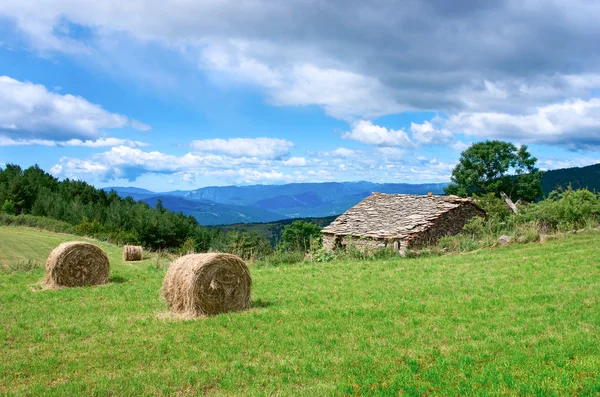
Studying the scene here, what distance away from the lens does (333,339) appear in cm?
853

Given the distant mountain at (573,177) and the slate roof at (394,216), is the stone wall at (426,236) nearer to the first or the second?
the slate roof at (394,216)

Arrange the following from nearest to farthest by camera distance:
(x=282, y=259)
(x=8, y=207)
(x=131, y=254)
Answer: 1. (x=282, y=259)
2. (x=131, y=254)
3. (x=8, y=207)

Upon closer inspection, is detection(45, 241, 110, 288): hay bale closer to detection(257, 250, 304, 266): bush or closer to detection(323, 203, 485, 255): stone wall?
detection(257, 250, 304, 266): bush

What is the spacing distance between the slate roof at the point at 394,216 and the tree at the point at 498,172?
81.6 ft

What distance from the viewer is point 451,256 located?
63.4ft

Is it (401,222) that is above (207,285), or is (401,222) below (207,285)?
above

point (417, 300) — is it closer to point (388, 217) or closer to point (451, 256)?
point (451, 256)

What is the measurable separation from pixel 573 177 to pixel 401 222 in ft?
236

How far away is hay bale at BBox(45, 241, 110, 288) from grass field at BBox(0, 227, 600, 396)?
0.98 metres

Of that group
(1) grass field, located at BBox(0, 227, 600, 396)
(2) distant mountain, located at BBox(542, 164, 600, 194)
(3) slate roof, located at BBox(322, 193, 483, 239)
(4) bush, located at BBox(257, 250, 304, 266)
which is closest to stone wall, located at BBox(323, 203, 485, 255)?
(3) slate roof, located at BBox(322, 193, 483, 239)

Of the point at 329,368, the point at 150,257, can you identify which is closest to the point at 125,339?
the point at 329,368

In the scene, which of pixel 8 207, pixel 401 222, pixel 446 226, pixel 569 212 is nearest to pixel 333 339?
pixel 569 212

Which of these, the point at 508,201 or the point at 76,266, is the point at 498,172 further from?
the point at 76,266

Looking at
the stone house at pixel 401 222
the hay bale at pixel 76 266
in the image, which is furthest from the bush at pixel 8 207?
the hay bale at pixel 76 266
